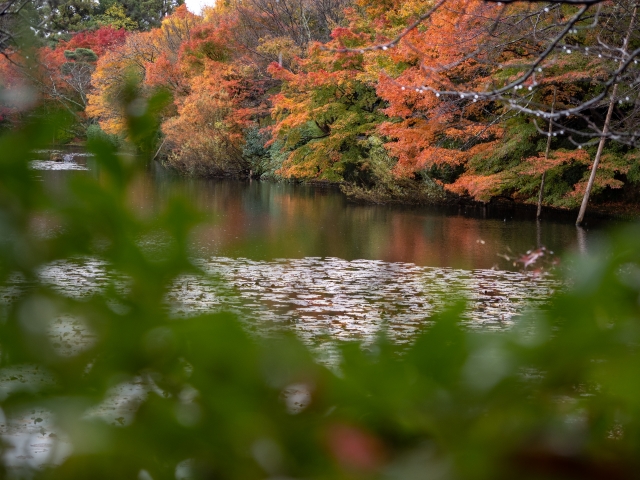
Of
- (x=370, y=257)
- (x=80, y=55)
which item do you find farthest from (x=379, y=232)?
(x=80, y=55)

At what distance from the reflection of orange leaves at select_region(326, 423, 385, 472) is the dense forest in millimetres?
4273

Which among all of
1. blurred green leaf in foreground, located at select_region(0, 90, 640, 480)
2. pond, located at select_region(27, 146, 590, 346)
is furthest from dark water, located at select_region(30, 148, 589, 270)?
blurred green leaf in foreground, located at select_region(0, 90, 640, 480)

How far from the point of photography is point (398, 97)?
63.2ft

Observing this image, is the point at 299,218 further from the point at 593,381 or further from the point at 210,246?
the point at 593,381

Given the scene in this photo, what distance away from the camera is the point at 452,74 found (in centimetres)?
1873

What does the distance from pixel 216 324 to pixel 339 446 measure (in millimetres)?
153

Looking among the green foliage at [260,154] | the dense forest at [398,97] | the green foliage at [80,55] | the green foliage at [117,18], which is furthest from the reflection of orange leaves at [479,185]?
the green foliage at [117,18]

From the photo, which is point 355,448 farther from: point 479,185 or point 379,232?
point 479,185

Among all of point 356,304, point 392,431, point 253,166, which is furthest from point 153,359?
point 253,166

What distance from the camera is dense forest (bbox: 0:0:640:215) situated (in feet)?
52.1

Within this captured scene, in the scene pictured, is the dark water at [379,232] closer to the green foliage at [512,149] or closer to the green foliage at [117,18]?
the green foliage at [512,149]

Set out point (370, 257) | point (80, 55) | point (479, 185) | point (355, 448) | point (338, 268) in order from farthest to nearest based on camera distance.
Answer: point (80, 55), point (479, 185), point (370, 257), point (338, 268), point (355, 448)

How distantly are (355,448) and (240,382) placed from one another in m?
0.12

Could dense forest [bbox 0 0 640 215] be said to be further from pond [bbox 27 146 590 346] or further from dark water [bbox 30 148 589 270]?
pond [bbox 27 146 590 346]
